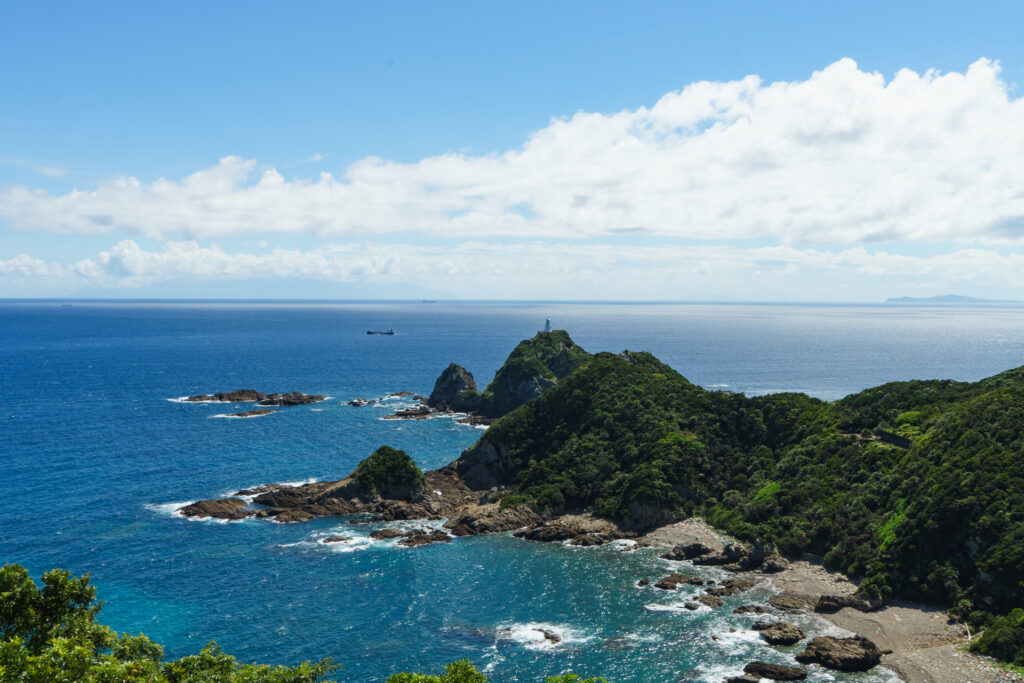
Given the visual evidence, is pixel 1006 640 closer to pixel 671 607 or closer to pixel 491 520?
pixel 671 607

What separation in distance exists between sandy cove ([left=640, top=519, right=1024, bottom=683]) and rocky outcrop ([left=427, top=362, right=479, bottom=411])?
89.8 m

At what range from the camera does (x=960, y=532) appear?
6662cm

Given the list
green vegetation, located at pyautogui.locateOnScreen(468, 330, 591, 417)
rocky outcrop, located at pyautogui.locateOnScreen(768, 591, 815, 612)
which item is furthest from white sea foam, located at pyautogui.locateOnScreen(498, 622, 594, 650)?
green vegetation, located at pyautogui.locateOnScreen(468, 330, 591, 417)

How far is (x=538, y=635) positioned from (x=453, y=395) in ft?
346

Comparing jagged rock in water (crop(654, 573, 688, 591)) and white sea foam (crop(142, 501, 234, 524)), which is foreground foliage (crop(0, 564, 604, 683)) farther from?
white sea foam (crop(142, 501, 234, 524))

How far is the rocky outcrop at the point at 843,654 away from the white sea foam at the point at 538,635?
1880cm

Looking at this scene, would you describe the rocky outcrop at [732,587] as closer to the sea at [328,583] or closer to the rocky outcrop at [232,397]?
the sea at [328,583]

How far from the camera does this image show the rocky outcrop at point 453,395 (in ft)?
528

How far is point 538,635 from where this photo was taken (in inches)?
2308

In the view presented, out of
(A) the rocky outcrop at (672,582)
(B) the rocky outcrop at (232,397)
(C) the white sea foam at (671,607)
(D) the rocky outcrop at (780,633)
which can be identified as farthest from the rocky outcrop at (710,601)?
(B) the rocky outcrop at (232,397)

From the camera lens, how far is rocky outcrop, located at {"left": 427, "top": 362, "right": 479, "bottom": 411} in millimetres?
160875

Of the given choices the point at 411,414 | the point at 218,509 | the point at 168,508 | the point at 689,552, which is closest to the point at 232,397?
the point at 411,414

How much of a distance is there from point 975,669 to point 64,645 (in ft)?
206

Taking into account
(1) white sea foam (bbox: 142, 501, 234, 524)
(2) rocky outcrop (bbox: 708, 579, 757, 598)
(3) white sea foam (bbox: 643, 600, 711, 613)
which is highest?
(1) white sea foam (bbox: 142, 501, 234, 524)
